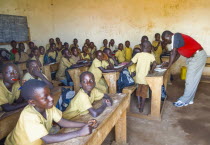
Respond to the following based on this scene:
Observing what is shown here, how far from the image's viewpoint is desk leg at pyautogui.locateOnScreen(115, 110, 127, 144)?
225 cm

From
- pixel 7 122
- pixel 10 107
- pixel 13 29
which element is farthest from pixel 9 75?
pixel 13 29

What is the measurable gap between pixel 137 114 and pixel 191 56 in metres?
1.62

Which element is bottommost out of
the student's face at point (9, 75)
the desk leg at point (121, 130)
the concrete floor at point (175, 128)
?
the concrete floor at point (175, 128)

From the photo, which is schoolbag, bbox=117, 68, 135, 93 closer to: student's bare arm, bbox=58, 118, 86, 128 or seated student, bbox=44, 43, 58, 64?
student's bare arm, bbox=58, 118, 86, 128

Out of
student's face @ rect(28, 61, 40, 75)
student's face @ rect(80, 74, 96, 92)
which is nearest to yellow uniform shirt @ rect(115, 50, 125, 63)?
student's face @ rect(28, 61, 40, 75)

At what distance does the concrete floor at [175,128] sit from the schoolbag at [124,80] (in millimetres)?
687

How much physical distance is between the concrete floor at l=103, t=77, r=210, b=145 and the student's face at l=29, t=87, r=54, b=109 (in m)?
1.38

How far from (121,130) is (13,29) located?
5463 mm

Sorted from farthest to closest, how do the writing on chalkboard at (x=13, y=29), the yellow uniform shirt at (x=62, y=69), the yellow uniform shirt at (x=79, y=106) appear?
the writing on chalkboard at (x=13, y=29) < the yellow uniform shirt at (x=62, y=69) < the yellow uniform shirt at (x=79, y=106)

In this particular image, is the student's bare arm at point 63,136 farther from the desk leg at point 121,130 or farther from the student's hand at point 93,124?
the desk leg at point 121,130

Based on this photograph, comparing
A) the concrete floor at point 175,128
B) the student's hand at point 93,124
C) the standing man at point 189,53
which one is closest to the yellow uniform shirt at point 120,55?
the standing man at point 189,53

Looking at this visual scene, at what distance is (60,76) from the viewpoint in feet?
14.0

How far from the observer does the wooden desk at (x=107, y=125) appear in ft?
4.25

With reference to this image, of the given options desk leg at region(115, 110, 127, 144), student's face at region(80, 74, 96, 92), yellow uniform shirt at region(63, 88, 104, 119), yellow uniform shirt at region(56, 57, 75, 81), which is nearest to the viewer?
yellow uniform shirt at region(63, 88, 104, 119)
